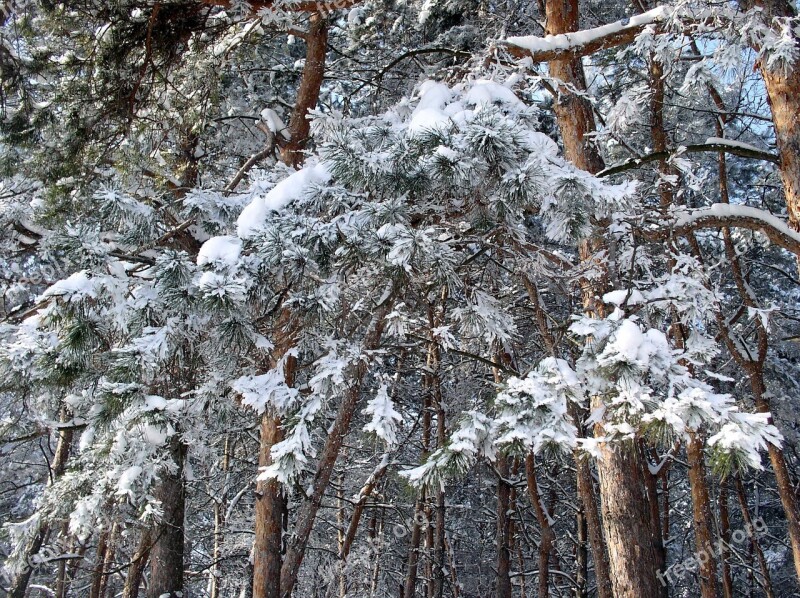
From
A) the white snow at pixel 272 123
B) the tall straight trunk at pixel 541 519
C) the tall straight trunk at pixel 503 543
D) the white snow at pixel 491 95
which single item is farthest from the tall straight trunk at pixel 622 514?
the tall straight trunk at pixel 503 543

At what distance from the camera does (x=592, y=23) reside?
920 centimetres

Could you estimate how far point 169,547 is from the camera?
24.5 feet

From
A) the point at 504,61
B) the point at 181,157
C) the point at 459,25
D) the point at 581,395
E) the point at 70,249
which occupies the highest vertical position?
the point at 459,25

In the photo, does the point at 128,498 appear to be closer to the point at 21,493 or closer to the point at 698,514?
the point at 698,514

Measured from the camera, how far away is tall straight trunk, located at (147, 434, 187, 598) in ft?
23.9

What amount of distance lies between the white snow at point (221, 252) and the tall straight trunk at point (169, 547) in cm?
485

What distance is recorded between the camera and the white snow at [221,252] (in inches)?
121

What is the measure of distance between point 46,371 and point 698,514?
783 centimetres

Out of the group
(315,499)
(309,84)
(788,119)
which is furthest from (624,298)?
(309,84)

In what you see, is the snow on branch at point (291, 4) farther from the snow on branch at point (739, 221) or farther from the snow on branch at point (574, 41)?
the snow on branch at point (739, 221)

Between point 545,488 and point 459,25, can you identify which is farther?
point 545,488

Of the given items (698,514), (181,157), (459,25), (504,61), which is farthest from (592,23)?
(698,514)

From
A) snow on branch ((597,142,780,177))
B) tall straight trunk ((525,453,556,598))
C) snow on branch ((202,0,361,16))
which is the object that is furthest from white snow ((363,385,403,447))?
tall straight trunk ((525,453,556,598))

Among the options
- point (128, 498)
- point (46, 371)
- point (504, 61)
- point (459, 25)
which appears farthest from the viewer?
point (459, 25)
